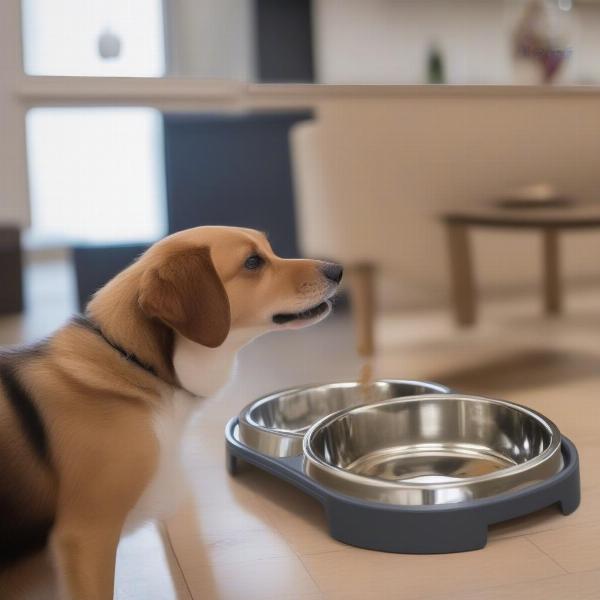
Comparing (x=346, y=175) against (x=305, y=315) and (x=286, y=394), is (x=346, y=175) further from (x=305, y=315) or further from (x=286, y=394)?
(x=305, y=315)

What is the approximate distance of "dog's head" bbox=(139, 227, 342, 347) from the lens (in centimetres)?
113

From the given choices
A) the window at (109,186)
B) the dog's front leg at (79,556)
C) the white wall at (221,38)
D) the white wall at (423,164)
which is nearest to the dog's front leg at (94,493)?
the dog's front leg at (79,556)

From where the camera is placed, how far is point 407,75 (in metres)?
4.92

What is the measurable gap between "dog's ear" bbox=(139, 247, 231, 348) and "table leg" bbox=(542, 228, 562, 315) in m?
2.28

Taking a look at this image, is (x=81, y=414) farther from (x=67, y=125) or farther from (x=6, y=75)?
(x=67, y=125)

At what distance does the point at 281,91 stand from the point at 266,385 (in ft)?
2.77

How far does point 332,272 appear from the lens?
1.33 m

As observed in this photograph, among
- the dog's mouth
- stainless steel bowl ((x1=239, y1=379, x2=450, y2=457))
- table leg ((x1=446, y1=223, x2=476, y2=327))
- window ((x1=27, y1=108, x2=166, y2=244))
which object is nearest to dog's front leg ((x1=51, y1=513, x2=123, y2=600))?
the dog's mouth

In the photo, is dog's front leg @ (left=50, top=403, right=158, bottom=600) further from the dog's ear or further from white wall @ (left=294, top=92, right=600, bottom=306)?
white wall @ (left=294, top=92, right=600, bottom=306)

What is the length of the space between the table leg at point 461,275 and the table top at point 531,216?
0.08 meters

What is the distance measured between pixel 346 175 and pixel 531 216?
518 millimetres

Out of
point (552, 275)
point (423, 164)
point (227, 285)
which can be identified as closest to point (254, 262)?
point (227, 285)

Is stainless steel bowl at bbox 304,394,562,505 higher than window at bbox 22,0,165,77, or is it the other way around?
window at bbox 22,0,165,77

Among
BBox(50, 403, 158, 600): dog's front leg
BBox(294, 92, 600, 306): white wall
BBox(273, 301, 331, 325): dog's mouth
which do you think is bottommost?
BBox(50, 403, 158, 600): dog's front leg
